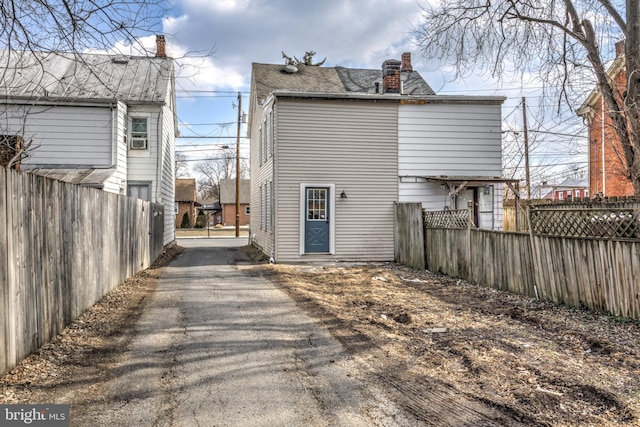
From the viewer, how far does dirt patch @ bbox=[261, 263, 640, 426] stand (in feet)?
11.5

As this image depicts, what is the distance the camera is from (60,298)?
208 inches

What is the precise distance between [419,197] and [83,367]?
1133 centimetres

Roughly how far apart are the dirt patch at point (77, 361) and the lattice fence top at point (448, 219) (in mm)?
6671

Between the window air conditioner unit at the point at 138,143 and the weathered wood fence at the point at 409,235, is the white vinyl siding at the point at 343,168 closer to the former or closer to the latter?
the weathered wood fence at the point at 409,235

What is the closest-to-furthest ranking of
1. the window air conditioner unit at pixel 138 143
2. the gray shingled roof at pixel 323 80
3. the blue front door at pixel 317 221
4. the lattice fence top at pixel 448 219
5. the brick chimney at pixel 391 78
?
the lattice fence top at pixel 448 219 → the blue front door at pixel 317 221 → the brick chimney at pixel 391 78 → the window air conditioner unit at pixel 138 143 → the gray shingled roof at pixel 323 80

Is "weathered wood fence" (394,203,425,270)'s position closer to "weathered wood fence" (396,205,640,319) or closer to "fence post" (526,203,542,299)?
"weathered wood fence" (396,205,640,319)

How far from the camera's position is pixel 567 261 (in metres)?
6.98

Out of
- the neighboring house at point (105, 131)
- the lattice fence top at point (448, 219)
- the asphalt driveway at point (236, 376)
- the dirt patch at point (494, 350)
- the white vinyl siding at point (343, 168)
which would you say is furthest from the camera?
the neighboring house at point (105, 131)

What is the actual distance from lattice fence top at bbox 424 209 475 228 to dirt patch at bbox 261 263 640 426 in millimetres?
1749

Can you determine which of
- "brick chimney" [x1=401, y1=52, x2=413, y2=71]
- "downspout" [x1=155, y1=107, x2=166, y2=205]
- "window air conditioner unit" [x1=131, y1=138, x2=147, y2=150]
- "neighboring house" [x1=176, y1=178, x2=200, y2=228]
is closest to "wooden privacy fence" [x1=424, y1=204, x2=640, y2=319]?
"downspout" [x1=155, y1=107, x2=166, y2=205]

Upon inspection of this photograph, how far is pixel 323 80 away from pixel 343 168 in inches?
274

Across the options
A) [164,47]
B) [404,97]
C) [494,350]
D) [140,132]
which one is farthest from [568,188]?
[494,350]

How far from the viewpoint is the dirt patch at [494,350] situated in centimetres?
351

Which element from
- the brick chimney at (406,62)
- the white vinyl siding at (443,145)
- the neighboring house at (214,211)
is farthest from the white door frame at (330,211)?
the neighboring house at (214,211)
